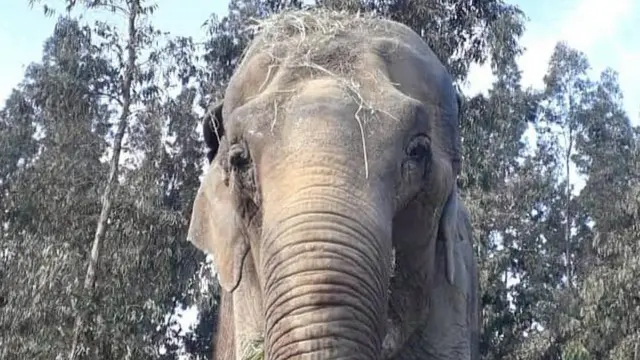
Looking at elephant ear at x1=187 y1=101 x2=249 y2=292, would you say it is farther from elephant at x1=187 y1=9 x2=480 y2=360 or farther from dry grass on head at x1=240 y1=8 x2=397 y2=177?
dry grass on head at x1=240 y1=8 x2=397 y2=177

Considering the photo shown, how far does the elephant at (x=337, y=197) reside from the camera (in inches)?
122

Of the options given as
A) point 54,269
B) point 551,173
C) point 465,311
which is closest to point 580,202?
point 551,173

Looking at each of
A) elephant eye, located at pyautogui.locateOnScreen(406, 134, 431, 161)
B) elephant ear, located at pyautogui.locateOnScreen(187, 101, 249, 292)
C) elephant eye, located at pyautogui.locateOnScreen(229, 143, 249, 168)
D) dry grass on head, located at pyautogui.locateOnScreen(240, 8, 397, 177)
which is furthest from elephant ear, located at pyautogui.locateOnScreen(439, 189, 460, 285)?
elephant eye, located at pyautogui.locateOnScreen(229, 143, 249, 168)

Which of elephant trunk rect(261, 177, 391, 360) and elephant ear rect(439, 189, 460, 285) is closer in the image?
elephant trunk rect(261, 177, 391, 360)

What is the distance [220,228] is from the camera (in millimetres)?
4305

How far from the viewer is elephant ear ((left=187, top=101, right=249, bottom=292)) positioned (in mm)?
4172

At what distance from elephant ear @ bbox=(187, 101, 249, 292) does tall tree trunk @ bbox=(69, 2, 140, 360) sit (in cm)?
1087

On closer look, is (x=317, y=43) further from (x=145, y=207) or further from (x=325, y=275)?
(x=145, y=207)

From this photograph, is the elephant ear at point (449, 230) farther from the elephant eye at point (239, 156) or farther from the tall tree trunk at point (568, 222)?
the tall tree trunk at point (568, 222)

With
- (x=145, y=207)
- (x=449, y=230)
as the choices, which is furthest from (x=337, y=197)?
(x=145, y=207)

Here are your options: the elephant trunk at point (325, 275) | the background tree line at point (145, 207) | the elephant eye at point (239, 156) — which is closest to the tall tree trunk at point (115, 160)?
the background tree line at point (145, 207)

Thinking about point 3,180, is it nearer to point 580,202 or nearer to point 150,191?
point 150,191

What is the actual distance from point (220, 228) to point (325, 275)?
1331 millimetres

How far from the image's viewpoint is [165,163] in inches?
704
